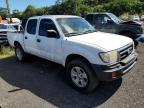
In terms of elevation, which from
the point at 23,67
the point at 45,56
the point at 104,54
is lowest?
the point at 23,67

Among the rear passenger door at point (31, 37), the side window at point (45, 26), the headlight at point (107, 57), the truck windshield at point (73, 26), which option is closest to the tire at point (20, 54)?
the rear passenger door at point (31, 37)

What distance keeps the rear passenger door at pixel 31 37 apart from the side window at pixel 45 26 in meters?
0.43

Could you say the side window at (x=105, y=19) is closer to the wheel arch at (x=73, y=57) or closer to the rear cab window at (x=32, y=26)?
the rear cab window at (x=32, y=26)

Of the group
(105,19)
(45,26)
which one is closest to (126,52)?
(45,26)

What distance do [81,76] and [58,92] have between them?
78 cm

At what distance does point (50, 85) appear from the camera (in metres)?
6.34

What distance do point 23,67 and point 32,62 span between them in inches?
26.3

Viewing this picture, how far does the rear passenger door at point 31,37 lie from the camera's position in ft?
24.7

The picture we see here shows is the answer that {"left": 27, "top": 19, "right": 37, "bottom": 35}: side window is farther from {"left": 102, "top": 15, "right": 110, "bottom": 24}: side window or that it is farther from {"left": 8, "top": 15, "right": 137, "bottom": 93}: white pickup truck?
{"left": 102, "top": 15, "right": 110, "bottom": 24}: side window

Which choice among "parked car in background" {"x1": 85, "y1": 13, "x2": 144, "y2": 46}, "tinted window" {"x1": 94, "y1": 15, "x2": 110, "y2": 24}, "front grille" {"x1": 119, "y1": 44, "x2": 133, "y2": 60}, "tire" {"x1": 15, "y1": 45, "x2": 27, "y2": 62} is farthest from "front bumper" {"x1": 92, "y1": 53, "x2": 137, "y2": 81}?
"tinted window" {"x1": 94, "y1": 15, "x2": 110, "y2": 24}

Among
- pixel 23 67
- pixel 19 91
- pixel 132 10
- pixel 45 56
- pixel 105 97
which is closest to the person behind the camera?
pixel 105 97

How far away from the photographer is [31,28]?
25.8ft

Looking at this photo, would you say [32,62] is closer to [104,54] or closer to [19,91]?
[19,91]

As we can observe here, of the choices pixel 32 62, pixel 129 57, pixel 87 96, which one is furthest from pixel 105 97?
pixel 32 62
